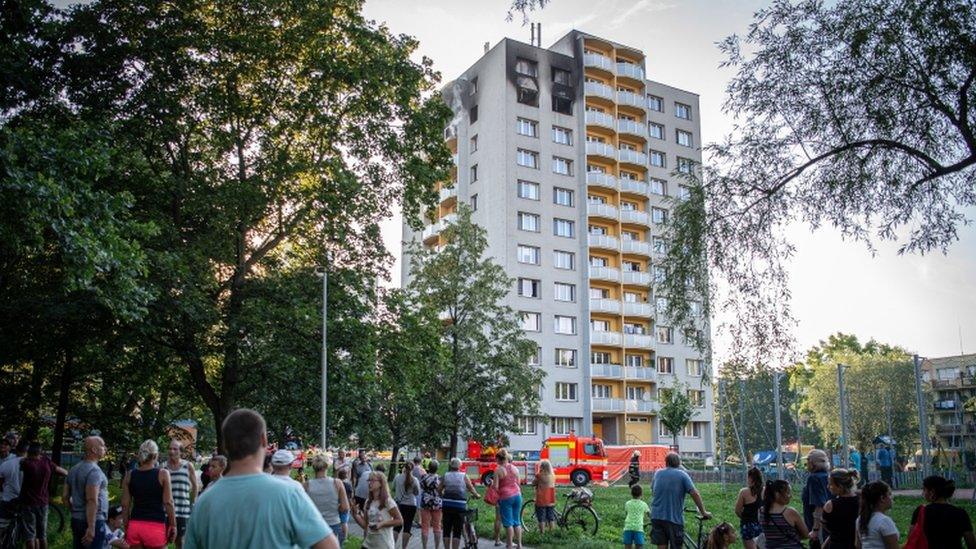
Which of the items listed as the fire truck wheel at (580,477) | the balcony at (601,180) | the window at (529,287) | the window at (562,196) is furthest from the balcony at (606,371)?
the fire truck wheel at (580,477)

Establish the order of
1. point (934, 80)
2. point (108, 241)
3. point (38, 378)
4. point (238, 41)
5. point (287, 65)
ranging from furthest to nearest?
point (38, 378) → point (287, 65) → point (238, 41) → point (108, 241) → point (934, 80)

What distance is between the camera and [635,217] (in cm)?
6981

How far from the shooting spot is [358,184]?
1007 inches

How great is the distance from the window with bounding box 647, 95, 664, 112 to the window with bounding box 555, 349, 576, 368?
22.7 metres

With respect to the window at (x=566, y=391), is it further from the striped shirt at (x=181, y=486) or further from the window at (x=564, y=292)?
the striped shirt at (x=181, y=486)

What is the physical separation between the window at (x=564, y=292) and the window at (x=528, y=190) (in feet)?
21.9

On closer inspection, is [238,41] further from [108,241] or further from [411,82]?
[108,241]

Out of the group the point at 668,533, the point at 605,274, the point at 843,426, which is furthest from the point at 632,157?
the point at 668,533

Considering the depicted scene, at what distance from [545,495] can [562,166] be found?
50.7 metres

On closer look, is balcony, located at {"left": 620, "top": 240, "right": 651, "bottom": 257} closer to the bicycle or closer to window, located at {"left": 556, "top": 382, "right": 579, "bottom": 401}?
window, located at {"left": 556, "top": 382, "right": 579, "bottom": 401}

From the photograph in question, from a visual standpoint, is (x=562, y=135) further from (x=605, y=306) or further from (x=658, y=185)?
(x=605, y=306)

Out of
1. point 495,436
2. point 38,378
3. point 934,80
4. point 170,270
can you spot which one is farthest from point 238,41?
point 495,436

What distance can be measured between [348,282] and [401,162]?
414 centimetres

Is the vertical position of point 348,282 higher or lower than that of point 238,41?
lower
